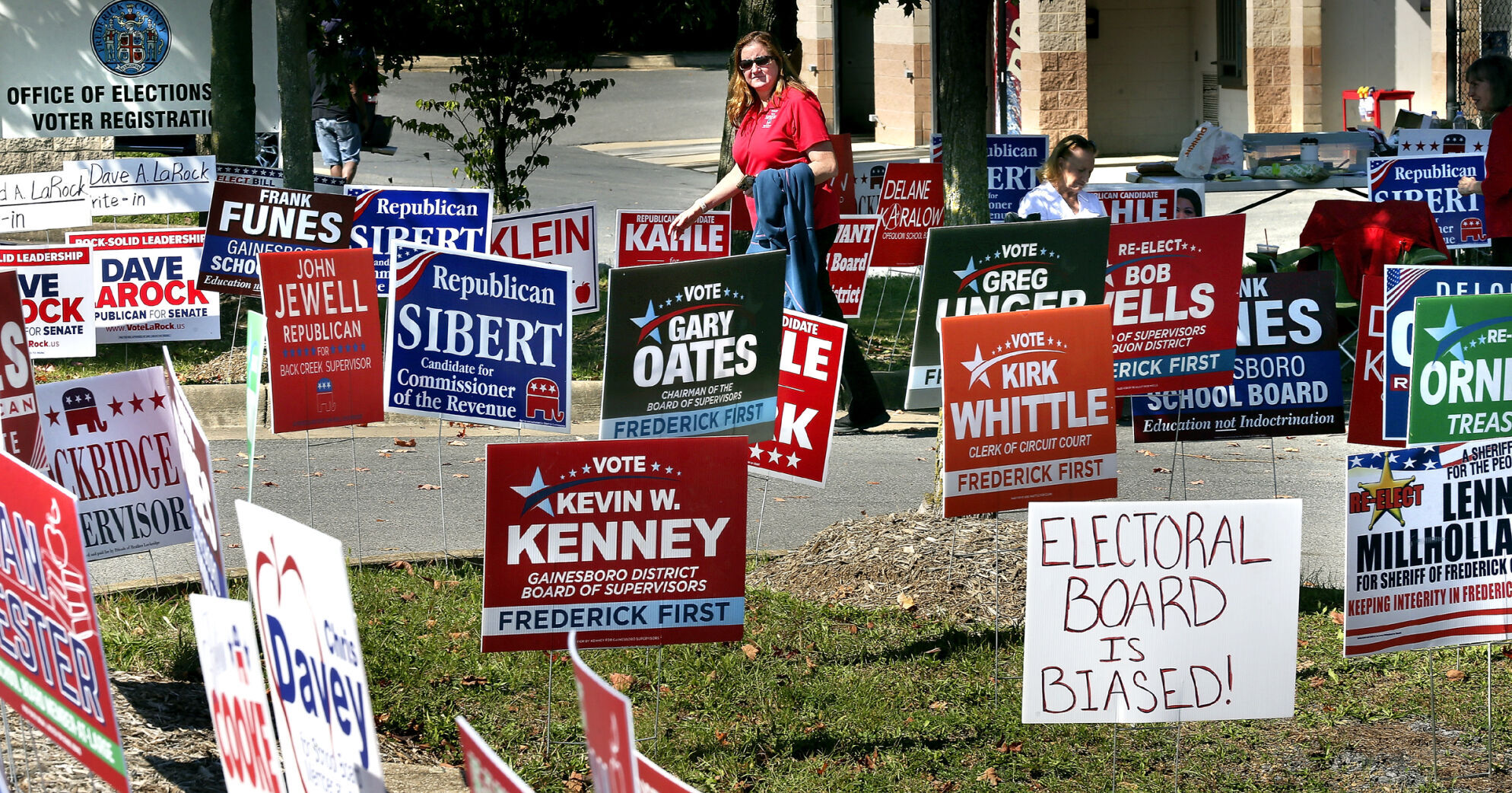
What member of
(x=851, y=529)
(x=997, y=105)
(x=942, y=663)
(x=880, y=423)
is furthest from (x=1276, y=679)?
(x=997, y=105)

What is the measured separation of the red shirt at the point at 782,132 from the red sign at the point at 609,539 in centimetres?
412

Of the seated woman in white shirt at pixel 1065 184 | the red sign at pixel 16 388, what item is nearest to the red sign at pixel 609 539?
the red sign at pixel 16 388

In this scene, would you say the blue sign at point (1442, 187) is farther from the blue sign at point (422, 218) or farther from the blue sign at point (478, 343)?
the blue sign at point (478, 343)

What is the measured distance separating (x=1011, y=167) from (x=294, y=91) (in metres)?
6.29

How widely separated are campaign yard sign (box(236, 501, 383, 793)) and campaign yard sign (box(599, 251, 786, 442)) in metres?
2.65

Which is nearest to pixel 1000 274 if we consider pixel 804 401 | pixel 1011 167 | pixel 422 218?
pixel 804 401

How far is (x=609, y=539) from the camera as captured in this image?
4.82 meters

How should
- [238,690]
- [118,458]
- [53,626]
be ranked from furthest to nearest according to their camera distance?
[118,458]
[53,626]
[238,690]

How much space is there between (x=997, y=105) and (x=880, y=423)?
16.8 metres

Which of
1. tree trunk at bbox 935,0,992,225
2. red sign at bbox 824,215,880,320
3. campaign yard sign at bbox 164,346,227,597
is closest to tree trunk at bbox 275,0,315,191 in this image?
red sign at bbox 824,215,880,320

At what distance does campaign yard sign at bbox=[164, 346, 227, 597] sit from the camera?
4.55 m

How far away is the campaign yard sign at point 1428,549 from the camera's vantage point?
4801 millimetres

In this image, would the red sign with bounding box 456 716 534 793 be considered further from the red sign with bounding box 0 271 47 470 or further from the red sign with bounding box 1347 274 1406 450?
the red sign with bounding box 1347 274 1406 450

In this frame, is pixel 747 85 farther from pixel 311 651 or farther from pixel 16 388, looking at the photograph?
pixel 311 651
